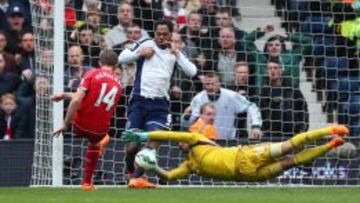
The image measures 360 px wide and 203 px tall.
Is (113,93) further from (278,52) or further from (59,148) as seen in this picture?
(278,52)

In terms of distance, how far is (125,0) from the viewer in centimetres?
1850

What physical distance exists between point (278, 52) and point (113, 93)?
4.06 metres

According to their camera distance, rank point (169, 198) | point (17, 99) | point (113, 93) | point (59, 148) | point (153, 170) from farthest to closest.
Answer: point (17, 99) < point (59, 148) < point (113, 93) < point (153, 170) < point (169, 198)

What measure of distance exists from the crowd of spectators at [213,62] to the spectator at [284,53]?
1 cm

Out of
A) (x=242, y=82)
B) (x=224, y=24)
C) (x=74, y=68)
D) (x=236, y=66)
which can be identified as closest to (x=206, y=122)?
(x=242, y=82)

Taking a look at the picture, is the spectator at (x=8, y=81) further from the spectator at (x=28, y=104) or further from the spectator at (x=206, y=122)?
the spectator at (x=206, y=122)

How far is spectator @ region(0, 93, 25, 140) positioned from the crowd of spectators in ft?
0.05

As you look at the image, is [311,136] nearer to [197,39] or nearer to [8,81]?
[197,39]

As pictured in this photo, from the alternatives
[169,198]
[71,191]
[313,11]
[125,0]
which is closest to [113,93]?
[71,191]

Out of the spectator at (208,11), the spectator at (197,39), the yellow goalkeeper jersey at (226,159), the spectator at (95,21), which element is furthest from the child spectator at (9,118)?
the yellow goalkeeper jersey at (226,159)

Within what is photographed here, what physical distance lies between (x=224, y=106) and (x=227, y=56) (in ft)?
2.66

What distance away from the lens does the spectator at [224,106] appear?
1808cm

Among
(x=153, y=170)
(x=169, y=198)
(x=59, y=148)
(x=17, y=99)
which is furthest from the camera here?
(x=17, y=99)

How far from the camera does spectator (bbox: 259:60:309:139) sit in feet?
59.9
